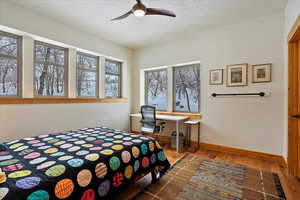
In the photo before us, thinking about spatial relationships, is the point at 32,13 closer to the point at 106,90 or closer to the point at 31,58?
the point at 31,58

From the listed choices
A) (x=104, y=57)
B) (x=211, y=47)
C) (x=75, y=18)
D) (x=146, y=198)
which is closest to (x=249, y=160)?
(x=146, y=198)

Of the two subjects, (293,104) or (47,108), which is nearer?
(293,104)

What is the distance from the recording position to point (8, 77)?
8.25 feet

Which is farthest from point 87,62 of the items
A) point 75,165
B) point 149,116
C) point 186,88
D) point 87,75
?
point 75,165

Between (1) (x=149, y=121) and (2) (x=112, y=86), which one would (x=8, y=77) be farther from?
(1) (x=149, y=121)

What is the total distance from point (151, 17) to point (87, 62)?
6.15ft

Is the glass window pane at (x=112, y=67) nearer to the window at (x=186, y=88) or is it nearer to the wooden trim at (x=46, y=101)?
the wooden trim at (x=46, y=101)

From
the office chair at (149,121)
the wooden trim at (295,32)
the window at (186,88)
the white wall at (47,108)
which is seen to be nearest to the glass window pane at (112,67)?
the white wall at (47,108)

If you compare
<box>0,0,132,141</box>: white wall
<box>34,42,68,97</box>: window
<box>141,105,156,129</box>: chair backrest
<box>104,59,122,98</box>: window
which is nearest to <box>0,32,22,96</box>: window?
<box>0,0,132,141</box>: white wall

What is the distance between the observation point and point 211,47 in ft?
10.7

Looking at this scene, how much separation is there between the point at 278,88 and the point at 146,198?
276cm

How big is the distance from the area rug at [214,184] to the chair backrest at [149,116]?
113cm

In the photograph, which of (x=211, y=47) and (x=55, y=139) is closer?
(x=55, y=139)

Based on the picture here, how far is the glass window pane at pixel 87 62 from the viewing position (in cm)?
350
